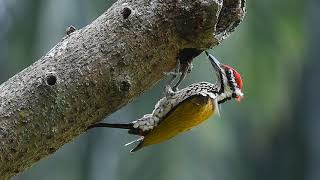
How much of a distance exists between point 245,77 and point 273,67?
0.34 m

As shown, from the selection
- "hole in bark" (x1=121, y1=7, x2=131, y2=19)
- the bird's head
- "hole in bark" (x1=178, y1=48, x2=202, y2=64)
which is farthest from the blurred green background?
"hole in bark" (x1=121, y1=7, x2=131, y2=19)

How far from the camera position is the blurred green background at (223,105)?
686 cm

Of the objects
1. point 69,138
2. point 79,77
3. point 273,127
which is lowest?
point 273,127

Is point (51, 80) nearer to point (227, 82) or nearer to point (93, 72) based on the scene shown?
point (93, 72)

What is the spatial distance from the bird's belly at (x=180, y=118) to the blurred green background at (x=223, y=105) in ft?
8.81

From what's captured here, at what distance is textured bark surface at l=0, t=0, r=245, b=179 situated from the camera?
2.63 m

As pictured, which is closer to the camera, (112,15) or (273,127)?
(112,15)

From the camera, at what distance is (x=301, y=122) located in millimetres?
10047

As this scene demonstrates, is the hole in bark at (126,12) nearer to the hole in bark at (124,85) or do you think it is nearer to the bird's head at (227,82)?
the hole in bark at (124,85)

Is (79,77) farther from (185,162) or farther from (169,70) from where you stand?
(185,162)

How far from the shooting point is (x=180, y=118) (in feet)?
11.1

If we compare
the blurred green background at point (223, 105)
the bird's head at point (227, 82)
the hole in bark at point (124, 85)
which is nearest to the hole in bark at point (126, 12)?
the hole in bark at point (124, 85)

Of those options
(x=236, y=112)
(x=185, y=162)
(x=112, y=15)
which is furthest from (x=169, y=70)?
(x=236, y=112)

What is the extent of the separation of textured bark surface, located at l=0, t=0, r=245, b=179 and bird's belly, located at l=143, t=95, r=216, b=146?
1.99ft
